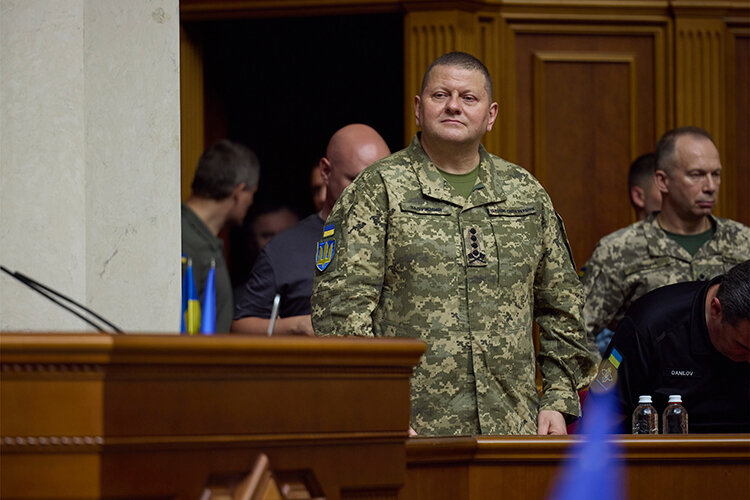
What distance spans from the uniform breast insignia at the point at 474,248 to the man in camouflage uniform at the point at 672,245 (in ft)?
5.37

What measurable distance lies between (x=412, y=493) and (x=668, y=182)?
2.98 metres

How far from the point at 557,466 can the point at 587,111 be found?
3738 millimetres

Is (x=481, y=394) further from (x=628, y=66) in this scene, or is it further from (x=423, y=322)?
(x=628, y=66)

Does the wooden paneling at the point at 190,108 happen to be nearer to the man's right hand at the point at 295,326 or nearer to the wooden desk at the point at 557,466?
the man's right hand at the point at 295,326

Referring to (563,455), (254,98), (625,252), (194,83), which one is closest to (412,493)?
(563,455)

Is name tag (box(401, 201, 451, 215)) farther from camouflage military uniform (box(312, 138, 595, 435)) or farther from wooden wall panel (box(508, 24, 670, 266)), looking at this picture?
wooden wall panel (box(508, 24, 670, 266))

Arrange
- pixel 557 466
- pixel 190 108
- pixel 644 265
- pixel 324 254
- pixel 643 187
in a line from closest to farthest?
1. pixel 557 466
2. pixel 324 254
3. pixel 644 265
4. pixel 643 187
5. pixel 190 108

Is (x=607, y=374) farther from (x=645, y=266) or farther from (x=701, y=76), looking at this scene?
(x=701, y=76)

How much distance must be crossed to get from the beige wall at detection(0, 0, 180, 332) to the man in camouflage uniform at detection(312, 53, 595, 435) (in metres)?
0.47

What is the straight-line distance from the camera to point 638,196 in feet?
18.3

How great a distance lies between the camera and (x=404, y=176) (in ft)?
10.2

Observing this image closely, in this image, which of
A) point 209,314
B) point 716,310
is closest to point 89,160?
point 209,314

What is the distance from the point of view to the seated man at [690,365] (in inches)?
141

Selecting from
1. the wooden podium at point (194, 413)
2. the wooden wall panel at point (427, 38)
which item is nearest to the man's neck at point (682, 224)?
the wooden wall panel at point (427, 38)
